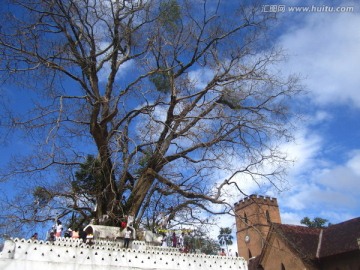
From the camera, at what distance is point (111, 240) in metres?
12.3

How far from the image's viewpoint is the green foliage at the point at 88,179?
565 inches

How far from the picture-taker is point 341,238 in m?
24.3

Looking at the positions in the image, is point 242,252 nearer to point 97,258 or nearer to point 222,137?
point 222,137

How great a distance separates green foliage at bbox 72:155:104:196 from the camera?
14.3 meters

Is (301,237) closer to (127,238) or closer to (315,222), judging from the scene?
(127,238)

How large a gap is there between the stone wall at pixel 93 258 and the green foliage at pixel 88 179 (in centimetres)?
328

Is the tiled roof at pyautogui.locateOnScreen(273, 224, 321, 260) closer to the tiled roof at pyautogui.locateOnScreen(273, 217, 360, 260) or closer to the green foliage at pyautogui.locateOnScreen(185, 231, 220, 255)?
the tiled roof at pyautogui.locateOnScreen(273, 217, 360, 260)

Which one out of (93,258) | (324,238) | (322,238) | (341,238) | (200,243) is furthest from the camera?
(322,238)

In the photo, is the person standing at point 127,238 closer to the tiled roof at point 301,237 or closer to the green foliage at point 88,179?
the green foliage at point 88,179

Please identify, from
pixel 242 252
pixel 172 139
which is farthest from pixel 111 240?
pixel 242 252

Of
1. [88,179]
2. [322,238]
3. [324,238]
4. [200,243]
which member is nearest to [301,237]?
[322,238]

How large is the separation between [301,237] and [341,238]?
10.7ft

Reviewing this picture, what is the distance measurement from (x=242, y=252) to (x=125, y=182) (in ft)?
129

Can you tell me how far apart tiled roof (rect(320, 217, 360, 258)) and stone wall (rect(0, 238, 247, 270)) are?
14009 millimetres
